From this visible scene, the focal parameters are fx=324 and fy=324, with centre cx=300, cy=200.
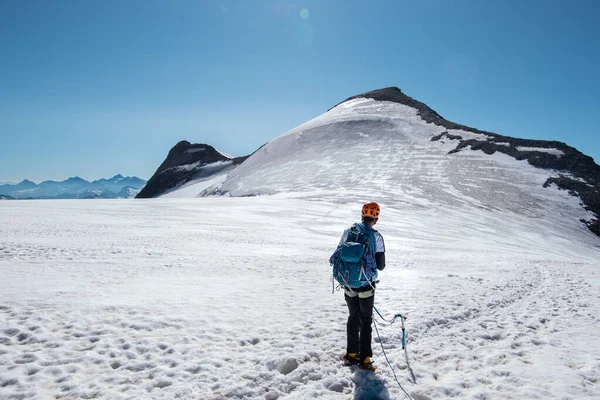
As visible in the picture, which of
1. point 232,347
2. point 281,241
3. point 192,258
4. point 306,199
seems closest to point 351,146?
point 306,199

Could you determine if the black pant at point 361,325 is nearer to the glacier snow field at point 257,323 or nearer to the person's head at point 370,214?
the glacier snow field at point 257,323

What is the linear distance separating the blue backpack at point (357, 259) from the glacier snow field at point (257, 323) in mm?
1679

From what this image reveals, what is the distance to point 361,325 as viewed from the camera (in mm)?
5766

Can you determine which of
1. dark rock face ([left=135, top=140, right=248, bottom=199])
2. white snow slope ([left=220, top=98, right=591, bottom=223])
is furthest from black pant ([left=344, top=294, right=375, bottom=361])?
dark rock face ([left=135, top=140, right=248, bottom=199])

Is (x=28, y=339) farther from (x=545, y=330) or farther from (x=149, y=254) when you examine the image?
(x=545, y=330)

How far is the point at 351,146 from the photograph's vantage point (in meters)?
70.2

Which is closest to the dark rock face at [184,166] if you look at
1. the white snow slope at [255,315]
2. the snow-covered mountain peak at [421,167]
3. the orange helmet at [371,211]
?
the snow-covered mountain peak at [421,167]

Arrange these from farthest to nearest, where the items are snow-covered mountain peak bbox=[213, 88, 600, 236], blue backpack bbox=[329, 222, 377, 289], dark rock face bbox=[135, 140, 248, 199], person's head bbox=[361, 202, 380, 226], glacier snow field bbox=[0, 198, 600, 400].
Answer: dark rock face bbox=[135, 140, 248, 199], snow-covered mountain peak bbox=[213, 88, 600, 236], person's head bbox=[361, 202, 380, 226], blue backpack bbox=[329, 222, 377, 289], glacier snow field bbox=[0, 198, 600, 400]

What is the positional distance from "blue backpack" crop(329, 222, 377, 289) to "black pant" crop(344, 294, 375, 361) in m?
0.36

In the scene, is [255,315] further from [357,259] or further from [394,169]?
[394,169]

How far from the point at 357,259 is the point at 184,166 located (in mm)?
A: 125969

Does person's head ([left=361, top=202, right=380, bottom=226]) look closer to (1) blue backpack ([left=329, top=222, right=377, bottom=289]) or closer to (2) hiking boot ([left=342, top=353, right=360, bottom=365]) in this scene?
(1) blue backpack ([left=329, top=222, right=377, bottom=289])

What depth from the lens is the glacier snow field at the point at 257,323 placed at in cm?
521

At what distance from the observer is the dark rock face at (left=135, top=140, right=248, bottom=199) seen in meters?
110
